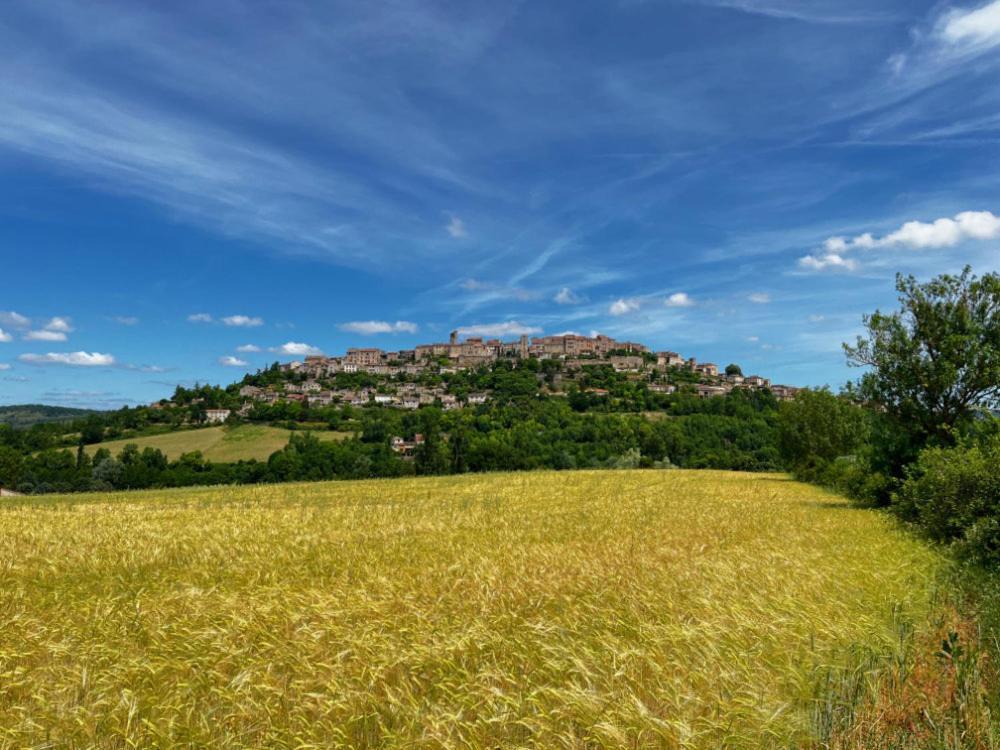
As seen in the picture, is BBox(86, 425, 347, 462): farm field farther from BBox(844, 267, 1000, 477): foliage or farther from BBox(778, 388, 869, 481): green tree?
BBox(844, 267, 1000, 477): foliage

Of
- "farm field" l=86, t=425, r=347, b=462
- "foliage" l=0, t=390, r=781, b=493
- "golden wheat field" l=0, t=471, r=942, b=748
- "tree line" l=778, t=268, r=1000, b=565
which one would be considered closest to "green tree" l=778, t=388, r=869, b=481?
"foliage" l=0, t=390, r=781, b=493

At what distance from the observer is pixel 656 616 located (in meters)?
6.07

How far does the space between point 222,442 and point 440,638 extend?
106790 mm

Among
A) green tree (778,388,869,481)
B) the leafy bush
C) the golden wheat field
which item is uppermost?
green tree (778,388,869,481)

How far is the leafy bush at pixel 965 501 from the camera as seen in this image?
1084 centimetres

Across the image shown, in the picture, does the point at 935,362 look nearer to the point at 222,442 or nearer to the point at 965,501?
the point at 965,501

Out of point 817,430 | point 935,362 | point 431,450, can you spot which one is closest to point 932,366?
point 935,362

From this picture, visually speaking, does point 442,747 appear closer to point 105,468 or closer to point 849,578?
point 849,578

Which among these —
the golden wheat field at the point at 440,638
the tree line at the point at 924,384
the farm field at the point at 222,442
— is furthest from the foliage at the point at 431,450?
the golden wheat field at the point at 440,638

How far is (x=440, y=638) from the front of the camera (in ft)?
18.0

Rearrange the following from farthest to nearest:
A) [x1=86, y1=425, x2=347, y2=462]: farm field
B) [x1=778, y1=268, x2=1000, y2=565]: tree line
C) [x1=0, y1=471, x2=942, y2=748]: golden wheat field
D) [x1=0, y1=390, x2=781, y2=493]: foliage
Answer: [x1=86, y1=425, x2=347, y2=462]: farm field → [x1=0, y1=390, x2=781, y2=493]: foliage → [x1=778, y1=268, x2=1000, y2=565]: tree line → [x1=0, y1=471, x2=942, y2=748]: golden wheat field

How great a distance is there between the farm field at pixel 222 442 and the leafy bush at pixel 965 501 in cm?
8649

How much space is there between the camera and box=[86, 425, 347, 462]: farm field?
90938 mm

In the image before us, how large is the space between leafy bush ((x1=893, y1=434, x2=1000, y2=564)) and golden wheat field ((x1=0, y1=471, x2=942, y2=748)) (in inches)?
46.8
